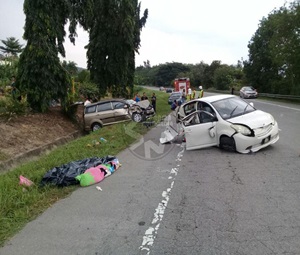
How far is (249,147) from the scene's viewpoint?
8195 mm

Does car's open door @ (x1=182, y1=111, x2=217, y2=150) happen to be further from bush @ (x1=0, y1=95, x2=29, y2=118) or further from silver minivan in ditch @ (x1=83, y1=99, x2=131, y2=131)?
bush @ (x1=0, y1=95, x2=29, y2=118)

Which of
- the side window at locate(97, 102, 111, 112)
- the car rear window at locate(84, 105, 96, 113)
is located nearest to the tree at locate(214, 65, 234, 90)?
the side window at locate(97, 102, 111, 112)

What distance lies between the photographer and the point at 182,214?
476cm

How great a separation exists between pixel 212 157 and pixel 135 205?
3636 mm

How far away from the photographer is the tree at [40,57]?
15844 mm

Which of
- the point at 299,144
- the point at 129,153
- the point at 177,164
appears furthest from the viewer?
the point at 129,153

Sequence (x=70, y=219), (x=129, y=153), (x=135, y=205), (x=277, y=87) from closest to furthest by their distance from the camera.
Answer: (x=70, y=219)
(x=135, y=205)
(x=129, y=153)
(x=277, y=87)

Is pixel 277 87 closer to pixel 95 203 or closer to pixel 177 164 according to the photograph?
pixel 177 164

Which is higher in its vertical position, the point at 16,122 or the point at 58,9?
the point at 58,9

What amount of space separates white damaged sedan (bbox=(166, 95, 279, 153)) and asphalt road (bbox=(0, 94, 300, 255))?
25.4 inches

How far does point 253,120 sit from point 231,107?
1164 millimetres

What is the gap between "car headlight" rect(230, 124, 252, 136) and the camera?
8103 mm

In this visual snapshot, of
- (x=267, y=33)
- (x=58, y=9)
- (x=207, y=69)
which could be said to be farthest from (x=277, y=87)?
(x=207, y=69)

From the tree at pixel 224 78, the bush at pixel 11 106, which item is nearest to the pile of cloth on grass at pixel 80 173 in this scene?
the bush at pixel 11 106
